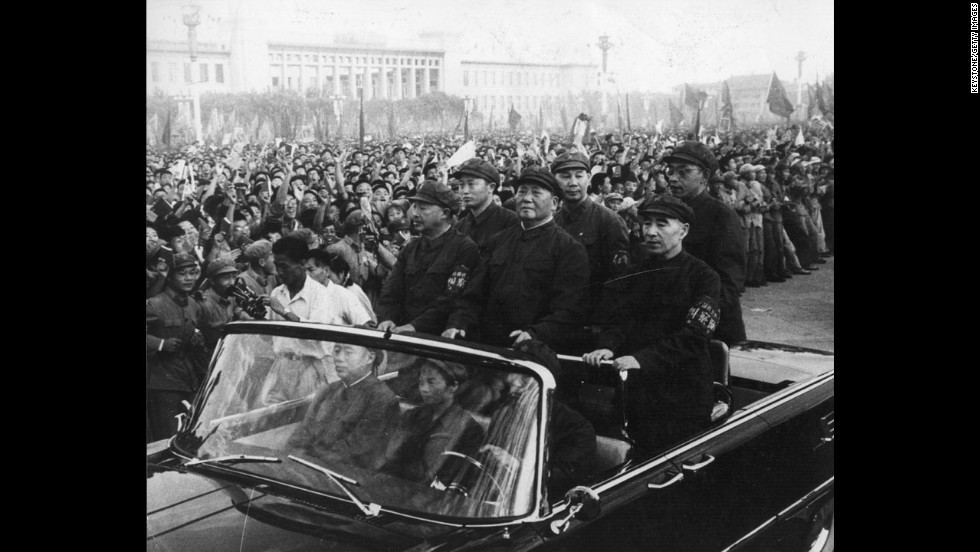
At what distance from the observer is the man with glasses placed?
3424 mm

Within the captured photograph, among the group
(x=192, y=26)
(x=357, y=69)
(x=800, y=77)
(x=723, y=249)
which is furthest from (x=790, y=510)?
(x=192, y=26)

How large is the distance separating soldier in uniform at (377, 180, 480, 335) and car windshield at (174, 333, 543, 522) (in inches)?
26.0

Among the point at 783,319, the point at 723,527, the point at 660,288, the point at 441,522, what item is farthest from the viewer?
the point at 783,319

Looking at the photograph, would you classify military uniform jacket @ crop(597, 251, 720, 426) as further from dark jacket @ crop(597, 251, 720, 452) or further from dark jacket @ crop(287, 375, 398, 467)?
dark jacket @ crop(287, 375, 398, 467)

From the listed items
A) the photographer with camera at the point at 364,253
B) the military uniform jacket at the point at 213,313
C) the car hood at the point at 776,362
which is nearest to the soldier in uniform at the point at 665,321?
the car hood at the point at 776,362

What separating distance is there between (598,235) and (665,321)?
417mm

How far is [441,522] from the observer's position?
2508mm

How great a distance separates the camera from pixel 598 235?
11.3 ft

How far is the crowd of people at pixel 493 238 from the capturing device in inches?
132

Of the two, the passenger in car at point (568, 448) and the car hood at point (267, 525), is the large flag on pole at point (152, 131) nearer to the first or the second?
the car hood at point (267, 525)

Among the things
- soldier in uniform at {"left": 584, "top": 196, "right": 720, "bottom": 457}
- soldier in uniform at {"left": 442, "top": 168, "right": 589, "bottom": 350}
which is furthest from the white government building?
soldier in uniform at {"left": 584, "top": 196, "right": 720, "bottom": 457}

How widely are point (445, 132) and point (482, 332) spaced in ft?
2.78
